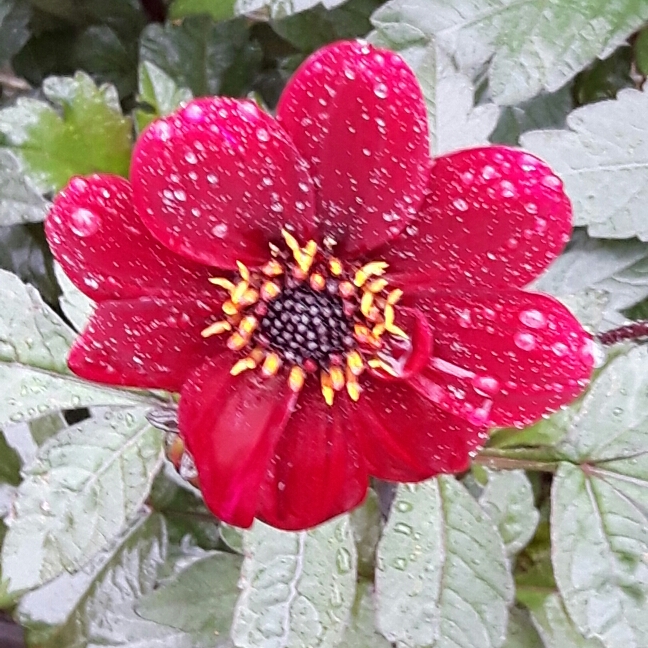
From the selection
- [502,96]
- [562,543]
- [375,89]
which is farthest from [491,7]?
[562,543]

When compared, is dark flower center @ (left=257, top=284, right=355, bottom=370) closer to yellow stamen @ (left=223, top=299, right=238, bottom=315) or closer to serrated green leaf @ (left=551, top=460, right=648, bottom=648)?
yellow stamen @ (left=223, top=299, right=238, bottom=315)

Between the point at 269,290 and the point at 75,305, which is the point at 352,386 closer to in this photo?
the point at 269,290

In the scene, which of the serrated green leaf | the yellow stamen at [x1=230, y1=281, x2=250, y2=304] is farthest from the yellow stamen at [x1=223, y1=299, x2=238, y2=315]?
the serrated green leaf

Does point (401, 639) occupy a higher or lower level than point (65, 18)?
lower

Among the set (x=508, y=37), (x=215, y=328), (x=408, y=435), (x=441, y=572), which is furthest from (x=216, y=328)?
(x=508, y=37)

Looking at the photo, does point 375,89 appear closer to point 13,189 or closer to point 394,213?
point 394,213

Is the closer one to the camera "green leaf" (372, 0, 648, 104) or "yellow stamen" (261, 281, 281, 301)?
"yellow stamen" (261, 281, 281, 301)

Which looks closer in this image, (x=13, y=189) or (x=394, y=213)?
(x=394, y=213)
